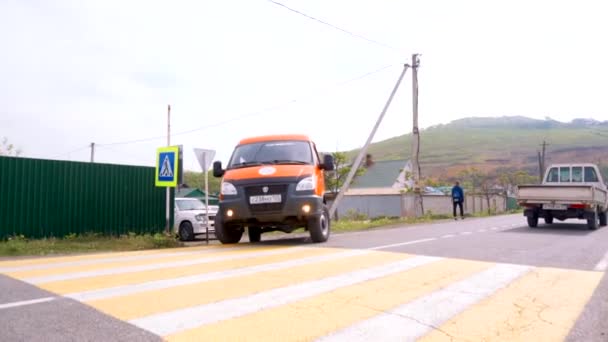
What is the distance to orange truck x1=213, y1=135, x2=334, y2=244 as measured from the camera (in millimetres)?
8508

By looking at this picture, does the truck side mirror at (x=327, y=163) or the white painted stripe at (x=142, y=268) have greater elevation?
the truck side mirror at (x=327, y=163)

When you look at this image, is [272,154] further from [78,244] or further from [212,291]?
[212,291]

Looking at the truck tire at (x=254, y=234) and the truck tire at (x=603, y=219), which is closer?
the truck tire at (x=254, y=234)

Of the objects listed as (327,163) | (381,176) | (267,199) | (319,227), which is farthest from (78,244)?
(381,176)

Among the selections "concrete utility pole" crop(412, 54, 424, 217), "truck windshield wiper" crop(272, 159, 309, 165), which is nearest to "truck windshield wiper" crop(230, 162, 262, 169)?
"truck windshield wiper" crop(272, 159, 309, 165)

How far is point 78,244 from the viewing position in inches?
403

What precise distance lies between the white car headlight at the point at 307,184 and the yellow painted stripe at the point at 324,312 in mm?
3360

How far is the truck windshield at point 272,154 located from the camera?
9227mm

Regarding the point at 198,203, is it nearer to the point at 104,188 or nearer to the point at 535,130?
the point at 104,188

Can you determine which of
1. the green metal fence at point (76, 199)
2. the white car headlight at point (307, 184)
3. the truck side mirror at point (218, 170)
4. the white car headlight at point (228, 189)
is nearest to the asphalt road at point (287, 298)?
the white car headlight at point (307, 184)

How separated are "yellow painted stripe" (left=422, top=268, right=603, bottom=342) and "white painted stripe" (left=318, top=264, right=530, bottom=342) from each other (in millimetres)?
99

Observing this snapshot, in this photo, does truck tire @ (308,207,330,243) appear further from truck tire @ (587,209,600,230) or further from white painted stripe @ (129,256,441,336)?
truck tire @ (587,209,600,230)

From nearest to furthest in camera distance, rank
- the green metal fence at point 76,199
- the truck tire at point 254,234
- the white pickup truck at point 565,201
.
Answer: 1. the truck tire at point 254,234
2. the green metal fence at point 76,199
3. the white pickup truck at point 565,201

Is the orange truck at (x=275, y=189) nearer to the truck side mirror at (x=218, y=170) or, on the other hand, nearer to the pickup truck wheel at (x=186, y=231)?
the truck side mirror at (x=218, y=170)
